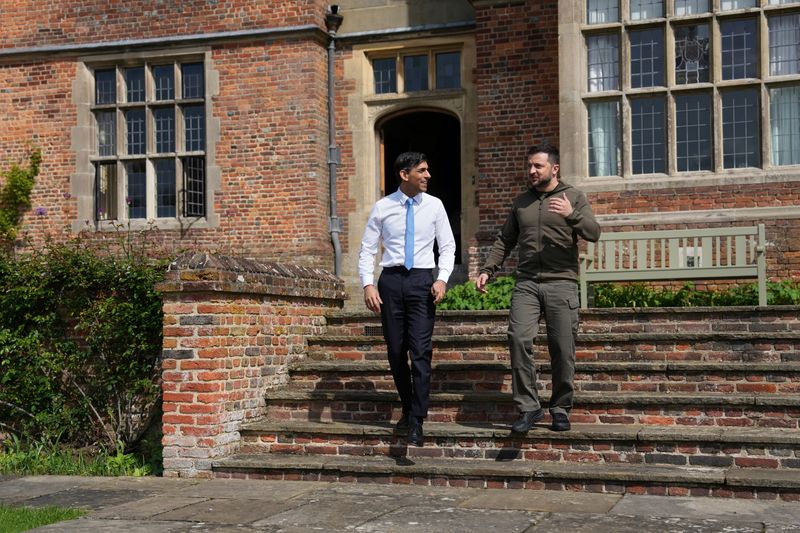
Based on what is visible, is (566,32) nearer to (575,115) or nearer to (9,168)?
(575,115)

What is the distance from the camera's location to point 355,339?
887 centimetres

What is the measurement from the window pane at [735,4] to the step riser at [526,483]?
7350 millimetres

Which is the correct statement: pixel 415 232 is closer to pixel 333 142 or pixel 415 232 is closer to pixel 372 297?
pixel 372 297

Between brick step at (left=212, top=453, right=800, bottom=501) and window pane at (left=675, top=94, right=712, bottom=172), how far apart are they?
6.18 m

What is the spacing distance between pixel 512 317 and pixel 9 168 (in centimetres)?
1054

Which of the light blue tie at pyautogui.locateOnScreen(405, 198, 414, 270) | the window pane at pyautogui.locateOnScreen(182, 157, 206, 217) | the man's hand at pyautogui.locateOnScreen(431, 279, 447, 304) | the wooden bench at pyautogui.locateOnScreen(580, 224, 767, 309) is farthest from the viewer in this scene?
the window pane at pyautogui.locateOnScreen(182, 157, 206, 217)

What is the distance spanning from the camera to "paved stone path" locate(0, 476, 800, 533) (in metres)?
5.41

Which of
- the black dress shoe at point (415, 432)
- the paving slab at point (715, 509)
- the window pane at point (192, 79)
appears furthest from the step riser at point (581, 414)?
the window pane at point (192, 79)

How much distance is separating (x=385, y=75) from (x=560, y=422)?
858 cm

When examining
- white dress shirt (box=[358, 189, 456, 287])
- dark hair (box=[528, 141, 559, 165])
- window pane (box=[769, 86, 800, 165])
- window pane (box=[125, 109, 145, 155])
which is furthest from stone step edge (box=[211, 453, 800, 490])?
window pane (box=[125, 109, 145, 155])

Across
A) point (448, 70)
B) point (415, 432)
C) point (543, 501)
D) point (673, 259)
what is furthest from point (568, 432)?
point (448, 70)

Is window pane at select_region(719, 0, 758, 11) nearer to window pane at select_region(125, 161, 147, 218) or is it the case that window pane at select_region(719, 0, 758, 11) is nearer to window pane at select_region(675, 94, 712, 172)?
window pane at select_region(675, 94, 712, 172)

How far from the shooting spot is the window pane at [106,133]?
15.2 m

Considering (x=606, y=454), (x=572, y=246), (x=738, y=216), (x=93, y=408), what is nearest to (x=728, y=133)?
(x=738, y=216)
